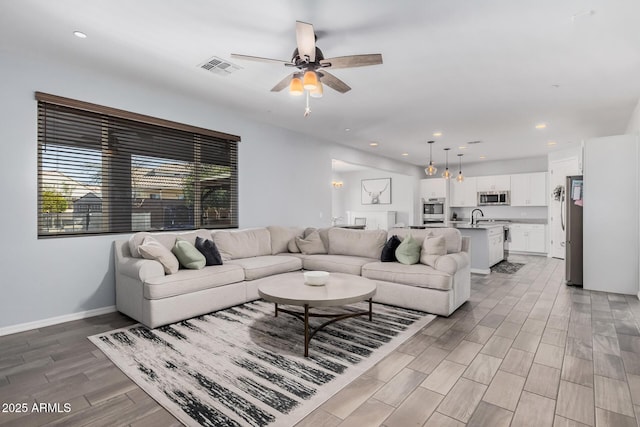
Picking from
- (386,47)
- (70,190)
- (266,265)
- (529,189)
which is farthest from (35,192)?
(529,189)

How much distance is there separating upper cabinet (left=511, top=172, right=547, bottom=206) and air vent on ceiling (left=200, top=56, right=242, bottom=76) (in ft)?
27.7

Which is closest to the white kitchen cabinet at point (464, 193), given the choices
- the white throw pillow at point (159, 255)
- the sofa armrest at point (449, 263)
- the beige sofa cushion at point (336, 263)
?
the beige sofa cushion at point (336, 263)

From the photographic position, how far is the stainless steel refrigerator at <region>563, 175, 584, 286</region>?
16.6ft

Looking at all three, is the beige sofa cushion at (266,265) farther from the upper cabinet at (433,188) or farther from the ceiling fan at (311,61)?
the upper cabinet at (433,188)

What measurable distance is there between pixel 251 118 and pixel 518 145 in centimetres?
606

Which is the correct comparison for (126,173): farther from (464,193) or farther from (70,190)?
(464,193)

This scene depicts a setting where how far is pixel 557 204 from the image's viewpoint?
7.88 metres

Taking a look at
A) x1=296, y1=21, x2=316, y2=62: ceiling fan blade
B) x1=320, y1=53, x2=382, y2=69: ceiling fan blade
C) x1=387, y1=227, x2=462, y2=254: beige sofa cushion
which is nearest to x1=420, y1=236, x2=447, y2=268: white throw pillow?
x1=387, y1=227, x2=462, y2=254: beige sofa cushion

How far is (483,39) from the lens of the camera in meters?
2.88

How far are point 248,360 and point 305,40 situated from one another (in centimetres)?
249

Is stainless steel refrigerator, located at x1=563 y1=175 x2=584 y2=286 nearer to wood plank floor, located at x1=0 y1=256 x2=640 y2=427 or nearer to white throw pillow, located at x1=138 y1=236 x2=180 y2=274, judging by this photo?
wood plank floor, located at x1=0 y1=256 x2=640 y2=427

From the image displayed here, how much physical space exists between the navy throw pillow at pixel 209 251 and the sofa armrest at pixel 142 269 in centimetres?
63

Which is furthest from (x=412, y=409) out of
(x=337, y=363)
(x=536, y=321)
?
(x=536, y=321)

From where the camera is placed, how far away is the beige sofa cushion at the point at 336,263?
4.33 metres
